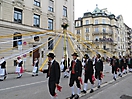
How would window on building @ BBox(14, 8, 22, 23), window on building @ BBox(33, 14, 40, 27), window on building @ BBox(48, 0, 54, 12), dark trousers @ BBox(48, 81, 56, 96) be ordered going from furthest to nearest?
window on building @ BBox(48, 0, 54, 12)
window on building @ BBox(33, 14, 40, 27)
window on building @ BBox(14, 8, 22, 23)
dark trousers @ BBox(48, 81, 56, 96)

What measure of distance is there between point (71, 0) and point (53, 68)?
2795 centimetres

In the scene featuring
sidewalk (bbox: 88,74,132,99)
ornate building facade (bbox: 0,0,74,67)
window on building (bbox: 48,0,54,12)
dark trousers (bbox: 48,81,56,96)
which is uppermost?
window on building (bbox: 48,0,54,12)

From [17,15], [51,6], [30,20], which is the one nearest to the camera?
[17,15]

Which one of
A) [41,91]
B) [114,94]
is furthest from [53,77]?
[114,94]

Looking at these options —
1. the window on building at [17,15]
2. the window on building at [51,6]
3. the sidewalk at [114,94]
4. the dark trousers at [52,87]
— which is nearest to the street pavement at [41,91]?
A: the sidewalk at [114,94]

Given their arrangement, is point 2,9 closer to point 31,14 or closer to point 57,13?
point 31,14

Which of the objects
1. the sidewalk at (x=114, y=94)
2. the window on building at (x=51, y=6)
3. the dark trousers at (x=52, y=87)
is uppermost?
the window on building at (x=51, y=6)

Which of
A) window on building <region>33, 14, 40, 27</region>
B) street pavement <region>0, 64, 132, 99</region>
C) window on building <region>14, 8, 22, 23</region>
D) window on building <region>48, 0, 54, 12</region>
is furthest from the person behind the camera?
window on building <region>48, 0, 54, 12</region>

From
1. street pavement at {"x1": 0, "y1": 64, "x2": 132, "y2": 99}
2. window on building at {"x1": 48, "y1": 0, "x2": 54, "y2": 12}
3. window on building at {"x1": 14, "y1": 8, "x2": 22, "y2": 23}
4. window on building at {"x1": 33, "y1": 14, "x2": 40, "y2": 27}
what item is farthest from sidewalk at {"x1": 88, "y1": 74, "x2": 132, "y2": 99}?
window on building at {"x1": 48, "y1": 0, "x2": 54, "y2": 12}

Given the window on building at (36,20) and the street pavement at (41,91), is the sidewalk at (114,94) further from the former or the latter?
the window on building at (36,20)

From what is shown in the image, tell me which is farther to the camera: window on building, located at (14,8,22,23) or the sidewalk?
window on building, located at (14,8,22,23)

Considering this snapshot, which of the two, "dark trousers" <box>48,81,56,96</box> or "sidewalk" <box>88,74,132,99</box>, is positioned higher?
"dark trousers" <box>48,81,56,96</box>

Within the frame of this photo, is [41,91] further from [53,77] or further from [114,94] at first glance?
[114,94]

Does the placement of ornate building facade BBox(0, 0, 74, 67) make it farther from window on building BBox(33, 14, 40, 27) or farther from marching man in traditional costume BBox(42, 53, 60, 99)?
marching man in traditional costume BBox(42, 53, 60, 99)
